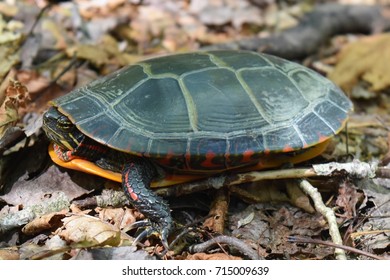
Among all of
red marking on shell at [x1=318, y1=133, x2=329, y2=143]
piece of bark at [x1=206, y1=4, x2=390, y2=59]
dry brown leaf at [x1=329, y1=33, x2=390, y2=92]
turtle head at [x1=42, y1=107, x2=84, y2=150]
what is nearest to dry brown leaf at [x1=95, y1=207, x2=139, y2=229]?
turtle head at [x1=42, y1=107, x2=84, y2=150]

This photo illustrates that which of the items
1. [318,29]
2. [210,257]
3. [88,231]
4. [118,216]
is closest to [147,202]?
[118,216]

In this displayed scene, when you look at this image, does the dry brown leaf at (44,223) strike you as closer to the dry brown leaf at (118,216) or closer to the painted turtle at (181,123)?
the dry brown leaf at (118,216)

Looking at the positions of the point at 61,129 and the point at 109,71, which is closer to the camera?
the point at 61,129

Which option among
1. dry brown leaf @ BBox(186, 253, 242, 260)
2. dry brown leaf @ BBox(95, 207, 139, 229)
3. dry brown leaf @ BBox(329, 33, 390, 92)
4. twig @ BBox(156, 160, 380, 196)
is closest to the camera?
dry brown leaf @ BBox(186, 253, 242, 260)

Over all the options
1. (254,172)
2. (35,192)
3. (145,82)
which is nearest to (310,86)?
(254,172)

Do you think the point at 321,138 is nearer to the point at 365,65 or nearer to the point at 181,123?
the point at 181,123

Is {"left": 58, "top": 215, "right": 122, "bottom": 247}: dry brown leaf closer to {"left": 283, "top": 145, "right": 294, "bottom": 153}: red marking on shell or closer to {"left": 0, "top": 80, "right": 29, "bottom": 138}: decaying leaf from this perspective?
{"left": 0, "top": 80, "right": 29, "bottom": 138}: decaying leaf
